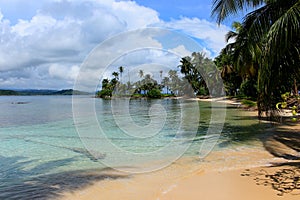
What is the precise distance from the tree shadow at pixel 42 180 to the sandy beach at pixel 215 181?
1.09ft

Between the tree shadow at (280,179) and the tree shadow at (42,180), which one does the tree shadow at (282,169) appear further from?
the tree shadow at (42,180)

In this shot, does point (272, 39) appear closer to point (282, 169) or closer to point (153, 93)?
point (282, 169)

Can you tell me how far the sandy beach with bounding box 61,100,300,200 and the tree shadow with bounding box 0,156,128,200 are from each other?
33cm

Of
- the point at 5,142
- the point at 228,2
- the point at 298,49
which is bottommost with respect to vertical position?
the point at 5,142

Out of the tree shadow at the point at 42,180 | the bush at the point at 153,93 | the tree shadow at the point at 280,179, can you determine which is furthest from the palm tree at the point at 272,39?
the bush at the point at 153,93

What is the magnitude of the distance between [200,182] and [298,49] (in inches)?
139

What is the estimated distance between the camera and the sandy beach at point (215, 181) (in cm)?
492

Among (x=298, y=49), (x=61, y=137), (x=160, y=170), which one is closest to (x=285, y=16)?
(x=298, y=49)

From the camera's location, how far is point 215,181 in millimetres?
5703

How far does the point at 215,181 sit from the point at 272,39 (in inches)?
120

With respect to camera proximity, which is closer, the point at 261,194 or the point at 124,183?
the point at 261,194

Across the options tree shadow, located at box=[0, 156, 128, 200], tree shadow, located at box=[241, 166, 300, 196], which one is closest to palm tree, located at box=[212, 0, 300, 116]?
tree shadow, located at box=[241, 166, 300, 196]

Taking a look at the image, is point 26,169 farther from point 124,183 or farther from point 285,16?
point 285,16

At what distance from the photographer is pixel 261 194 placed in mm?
4734
